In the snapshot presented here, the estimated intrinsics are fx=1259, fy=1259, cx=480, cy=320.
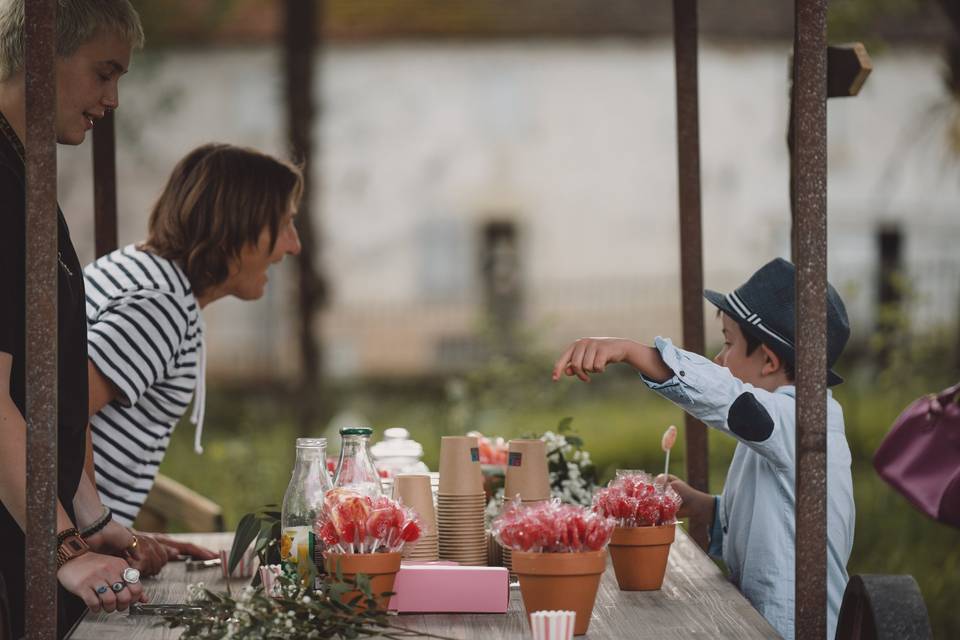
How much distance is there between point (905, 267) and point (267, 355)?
617 cm

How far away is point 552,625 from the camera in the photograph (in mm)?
1900

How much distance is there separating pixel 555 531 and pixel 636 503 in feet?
1.23

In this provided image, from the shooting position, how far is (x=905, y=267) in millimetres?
12188

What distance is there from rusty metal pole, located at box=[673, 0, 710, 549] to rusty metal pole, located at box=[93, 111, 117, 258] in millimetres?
1516

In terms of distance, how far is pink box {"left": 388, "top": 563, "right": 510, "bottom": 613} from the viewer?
87.8 inches

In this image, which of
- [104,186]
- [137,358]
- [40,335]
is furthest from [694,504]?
[104,186]

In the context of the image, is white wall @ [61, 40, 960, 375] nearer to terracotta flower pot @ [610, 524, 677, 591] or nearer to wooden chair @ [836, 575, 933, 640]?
terracotta flower pot @ [610, 524, 677, 591]

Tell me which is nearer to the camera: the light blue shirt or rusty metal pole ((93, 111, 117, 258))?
the light blue shirt

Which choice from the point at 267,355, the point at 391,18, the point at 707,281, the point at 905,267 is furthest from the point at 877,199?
the point at 267,355

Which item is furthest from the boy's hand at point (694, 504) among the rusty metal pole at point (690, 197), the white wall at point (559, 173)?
the white wall at point (559, 173)

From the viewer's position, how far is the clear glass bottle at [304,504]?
89.8 inches

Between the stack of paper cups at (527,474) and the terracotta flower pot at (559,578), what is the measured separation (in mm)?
410

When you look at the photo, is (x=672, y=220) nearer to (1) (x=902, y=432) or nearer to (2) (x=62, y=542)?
(1) (x=902, y=432)

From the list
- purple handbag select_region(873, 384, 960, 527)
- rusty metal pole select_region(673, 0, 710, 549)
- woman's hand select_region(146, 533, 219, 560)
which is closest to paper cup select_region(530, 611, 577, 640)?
woman's hand select_region(146, 533, 219, 560)
